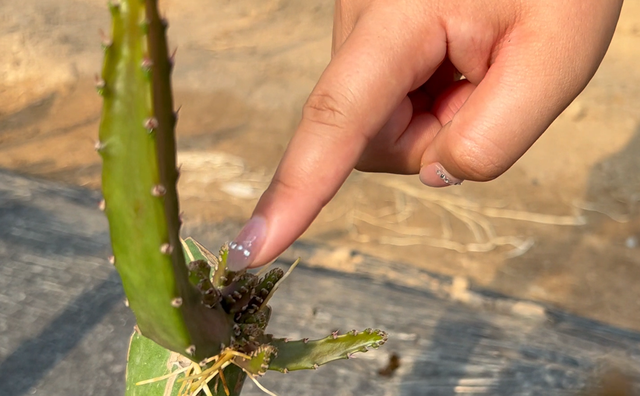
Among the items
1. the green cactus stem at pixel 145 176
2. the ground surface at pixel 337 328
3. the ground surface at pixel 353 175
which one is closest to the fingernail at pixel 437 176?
the green cactus stem at pixel 145 176

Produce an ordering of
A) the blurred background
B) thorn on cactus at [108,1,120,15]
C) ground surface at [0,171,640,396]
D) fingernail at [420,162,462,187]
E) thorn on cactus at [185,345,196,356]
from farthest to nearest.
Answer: the blurred background → ground surface at [0,171,640,396] → fingernail at [420,162,462,187] → thorn on cactus at [185,345,196,356] → thorn on cactus at [108,1,120,15]

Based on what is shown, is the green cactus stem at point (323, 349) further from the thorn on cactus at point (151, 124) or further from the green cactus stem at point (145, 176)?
the thorn on cactus at point (151, 124)

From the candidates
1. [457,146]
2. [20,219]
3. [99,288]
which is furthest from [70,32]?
[457,146]

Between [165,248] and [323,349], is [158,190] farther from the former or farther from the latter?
[323,349]

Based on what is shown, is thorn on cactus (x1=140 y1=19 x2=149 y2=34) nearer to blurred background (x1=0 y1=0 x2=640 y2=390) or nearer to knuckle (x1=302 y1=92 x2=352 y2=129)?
knuckle (x1=302 y1=92 x2=352 y2=129)

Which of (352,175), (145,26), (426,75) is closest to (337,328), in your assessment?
(426,75)

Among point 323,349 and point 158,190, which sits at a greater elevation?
point 158,190

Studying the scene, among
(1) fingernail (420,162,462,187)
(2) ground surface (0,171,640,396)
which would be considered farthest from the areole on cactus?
(2) ground surface (0,171,640,396)

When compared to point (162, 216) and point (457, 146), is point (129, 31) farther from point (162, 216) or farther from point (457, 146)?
point (457, 146)
